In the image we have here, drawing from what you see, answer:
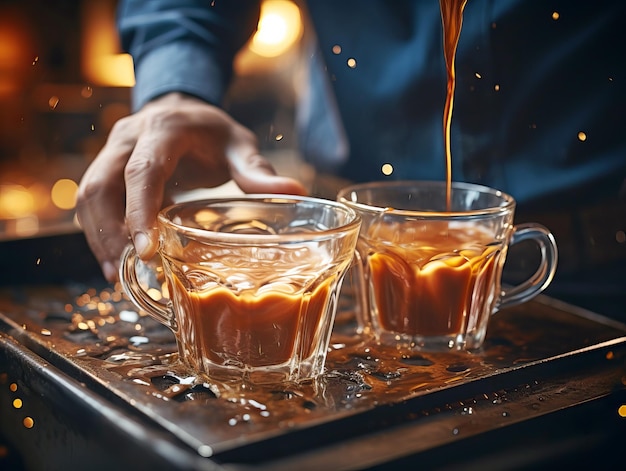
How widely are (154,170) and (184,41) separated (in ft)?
1.13

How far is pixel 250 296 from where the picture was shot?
75 centimetres

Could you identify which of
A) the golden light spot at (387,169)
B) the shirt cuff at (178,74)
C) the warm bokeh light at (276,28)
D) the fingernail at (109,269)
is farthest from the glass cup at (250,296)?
the warm bokeh light at (276,28)

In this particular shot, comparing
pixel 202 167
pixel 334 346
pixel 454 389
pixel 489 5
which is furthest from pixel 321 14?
pixel 454 389

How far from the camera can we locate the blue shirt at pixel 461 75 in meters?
1.09

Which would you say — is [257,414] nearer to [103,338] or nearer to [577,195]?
[103,338]

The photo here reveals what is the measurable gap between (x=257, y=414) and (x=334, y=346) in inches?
8.1

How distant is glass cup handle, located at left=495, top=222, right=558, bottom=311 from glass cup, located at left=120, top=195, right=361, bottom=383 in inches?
8.7

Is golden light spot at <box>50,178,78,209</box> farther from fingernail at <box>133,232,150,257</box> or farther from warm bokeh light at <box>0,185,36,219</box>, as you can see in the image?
fingernail at <box>133,232,150,257</box>

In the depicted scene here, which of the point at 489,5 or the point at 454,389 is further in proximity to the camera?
the point at 489,5

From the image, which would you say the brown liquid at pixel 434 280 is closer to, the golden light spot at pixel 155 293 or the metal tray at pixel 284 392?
the metal tray at pixel 284 392

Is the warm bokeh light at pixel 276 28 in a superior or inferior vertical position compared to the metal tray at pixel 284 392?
superior

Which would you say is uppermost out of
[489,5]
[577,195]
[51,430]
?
[489,5]

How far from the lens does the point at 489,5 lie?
3.51ft

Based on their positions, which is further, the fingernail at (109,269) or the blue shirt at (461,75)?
the blue shirt at (461,75)
